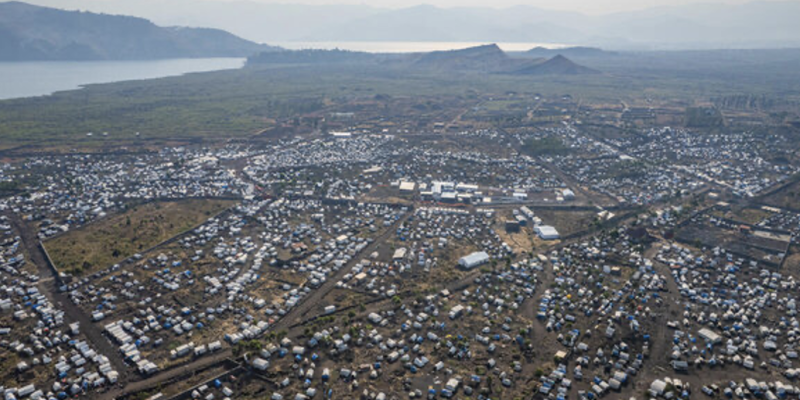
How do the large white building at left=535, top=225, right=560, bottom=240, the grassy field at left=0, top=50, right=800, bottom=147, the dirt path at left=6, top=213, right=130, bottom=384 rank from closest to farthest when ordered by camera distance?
1. the dirt path at left=6, top=213, right=130, bottom=384
2. the large white building at left=535, top=225, right=560, bottom=240
3. the grassy field at left=0, top=50, right=800, bottom=147

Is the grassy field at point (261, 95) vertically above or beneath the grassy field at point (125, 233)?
above

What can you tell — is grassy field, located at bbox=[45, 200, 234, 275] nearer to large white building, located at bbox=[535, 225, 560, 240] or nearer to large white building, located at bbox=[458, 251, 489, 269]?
large white building, located at bbox=[458, 251, 489, 269]

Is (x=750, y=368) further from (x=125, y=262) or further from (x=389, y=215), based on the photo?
(x=125, y=262)

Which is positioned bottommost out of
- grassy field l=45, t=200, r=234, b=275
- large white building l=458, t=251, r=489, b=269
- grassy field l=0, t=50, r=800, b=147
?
large white building l=458, t=251, r=489, b=269

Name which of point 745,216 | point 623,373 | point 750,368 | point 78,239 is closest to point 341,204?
point 78,239

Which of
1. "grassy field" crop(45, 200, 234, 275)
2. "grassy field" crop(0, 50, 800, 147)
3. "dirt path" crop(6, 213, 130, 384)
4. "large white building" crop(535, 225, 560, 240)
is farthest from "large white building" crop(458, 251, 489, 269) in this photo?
"grassy field" crop(0, 50, 800, 147)

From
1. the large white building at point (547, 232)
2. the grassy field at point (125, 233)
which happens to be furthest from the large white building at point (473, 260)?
the grassy field at point (125, 233)

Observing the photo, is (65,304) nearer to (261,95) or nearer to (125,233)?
(125,233)

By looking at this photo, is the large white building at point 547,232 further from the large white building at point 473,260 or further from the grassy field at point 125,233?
the grassy field at point 125,233

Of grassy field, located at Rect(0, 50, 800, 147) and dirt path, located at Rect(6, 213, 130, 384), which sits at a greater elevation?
grassy field, located at Rect(0, 50, 800, 147)
